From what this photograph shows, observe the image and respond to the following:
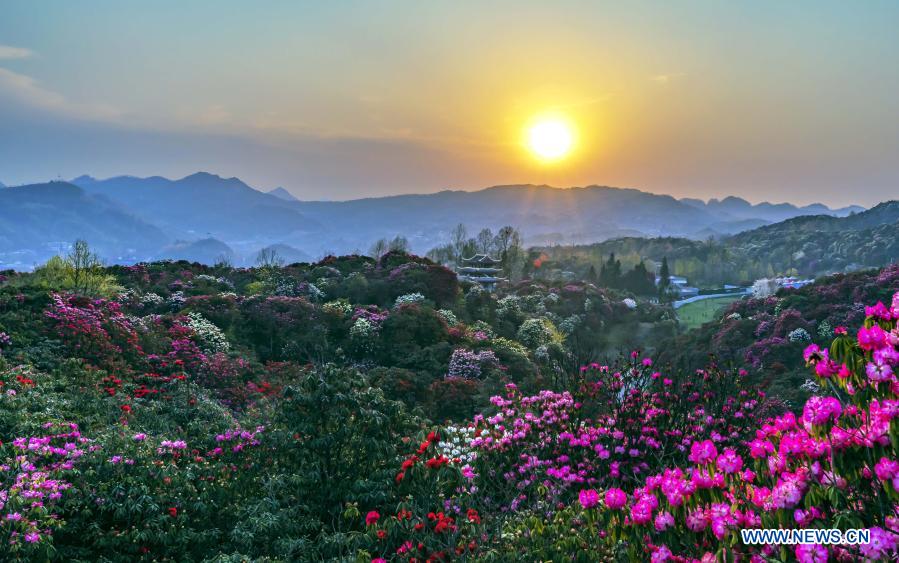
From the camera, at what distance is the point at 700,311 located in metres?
47.0

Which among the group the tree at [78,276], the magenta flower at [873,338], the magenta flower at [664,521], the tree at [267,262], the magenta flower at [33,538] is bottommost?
the magenta flower at [33,538]

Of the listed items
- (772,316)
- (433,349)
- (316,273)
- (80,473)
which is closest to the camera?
(80,473)

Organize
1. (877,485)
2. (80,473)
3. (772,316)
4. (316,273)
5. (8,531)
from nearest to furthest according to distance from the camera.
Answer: (877,485) < (8,531) < (80,473) < (772,316) < (316,273)

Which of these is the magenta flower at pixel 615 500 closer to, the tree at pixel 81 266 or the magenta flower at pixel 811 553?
the magenta flower at pixel 811 553

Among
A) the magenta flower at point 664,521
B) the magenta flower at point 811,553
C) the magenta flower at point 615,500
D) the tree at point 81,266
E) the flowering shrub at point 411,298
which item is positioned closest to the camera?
the magenta flower at point 811,553

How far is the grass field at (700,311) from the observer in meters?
39.9

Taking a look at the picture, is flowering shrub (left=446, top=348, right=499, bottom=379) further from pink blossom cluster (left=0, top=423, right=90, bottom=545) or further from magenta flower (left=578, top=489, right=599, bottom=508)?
magenta flower (left=578, top=489, right=599, bottom=508)

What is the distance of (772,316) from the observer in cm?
1841

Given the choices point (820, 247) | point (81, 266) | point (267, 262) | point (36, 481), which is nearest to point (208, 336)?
point (81, 266)

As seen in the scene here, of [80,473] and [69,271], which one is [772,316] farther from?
[69,271]

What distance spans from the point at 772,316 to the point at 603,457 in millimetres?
15879

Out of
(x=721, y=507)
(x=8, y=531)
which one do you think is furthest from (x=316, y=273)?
(x=721, y=507)

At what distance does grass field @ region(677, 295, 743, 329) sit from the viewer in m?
39.9

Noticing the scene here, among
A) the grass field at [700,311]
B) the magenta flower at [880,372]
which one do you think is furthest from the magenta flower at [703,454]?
the grass field at [700,311]
